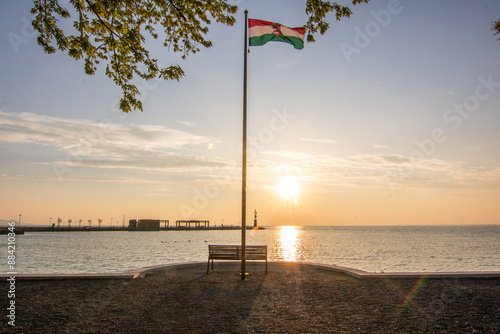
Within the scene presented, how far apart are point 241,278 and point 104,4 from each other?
27.1 ft

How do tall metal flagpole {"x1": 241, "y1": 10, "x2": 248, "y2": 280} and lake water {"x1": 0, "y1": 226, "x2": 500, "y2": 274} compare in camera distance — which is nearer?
tall metal flagpole {"x1": 241, "y1": 10, "x2": 248, "y2": 280}

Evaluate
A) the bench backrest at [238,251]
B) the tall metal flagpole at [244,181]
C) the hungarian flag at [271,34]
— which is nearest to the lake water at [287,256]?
the bench backrest at [238,251]

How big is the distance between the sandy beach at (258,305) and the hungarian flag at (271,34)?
7.67 metres

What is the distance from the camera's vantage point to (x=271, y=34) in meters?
12.1

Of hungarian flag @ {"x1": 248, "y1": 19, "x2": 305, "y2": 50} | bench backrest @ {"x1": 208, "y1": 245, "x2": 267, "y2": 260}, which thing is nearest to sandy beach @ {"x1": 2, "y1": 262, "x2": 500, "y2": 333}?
bench backrest @ {"x1": 208, "y1": 245, "x2": 267, "y2": 260}

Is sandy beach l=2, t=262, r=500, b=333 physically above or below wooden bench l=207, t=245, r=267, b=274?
below

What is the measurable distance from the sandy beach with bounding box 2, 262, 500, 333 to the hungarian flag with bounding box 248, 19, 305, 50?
7673 millimetres

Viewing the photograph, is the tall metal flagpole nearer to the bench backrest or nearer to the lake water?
the bench backrest

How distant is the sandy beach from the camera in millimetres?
6172

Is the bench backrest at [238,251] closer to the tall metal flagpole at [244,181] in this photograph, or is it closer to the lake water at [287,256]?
the tall metal flagpole at [244,181]

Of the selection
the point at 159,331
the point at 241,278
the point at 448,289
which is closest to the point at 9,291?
the point at 159,331

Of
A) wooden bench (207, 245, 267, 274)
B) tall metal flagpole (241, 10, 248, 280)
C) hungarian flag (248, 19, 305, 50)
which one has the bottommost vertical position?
wooden bench (207, 245, 267, 274)

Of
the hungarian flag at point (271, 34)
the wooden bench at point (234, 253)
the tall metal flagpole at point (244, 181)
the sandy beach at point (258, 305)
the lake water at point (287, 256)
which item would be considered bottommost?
the lake water at point (287, 256)

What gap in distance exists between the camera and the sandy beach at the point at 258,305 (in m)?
6.17
